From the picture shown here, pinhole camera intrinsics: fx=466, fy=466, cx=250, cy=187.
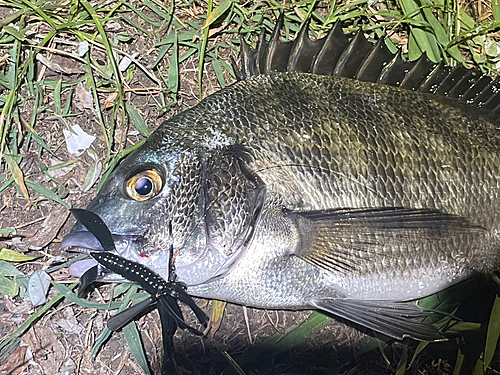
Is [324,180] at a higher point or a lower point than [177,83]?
lower

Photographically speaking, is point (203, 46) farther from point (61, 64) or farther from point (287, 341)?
point (287, 341)

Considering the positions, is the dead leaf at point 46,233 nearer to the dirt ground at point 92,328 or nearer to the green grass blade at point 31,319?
the dirt ground at point 92,328

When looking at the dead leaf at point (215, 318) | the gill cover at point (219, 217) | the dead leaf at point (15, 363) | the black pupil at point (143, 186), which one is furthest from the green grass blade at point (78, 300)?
the black pupil at point (143, 186)

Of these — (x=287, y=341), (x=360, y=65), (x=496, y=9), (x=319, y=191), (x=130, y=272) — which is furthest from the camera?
(x=496, y=9)

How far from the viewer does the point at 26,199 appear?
6.98 feet

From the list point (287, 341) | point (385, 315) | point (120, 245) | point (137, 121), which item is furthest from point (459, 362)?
point (137, 121)

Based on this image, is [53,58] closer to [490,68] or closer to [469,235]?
[469,235]

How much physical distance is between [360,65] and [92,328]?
1.67m

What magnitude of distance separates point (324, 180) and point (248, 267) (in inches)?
17.0

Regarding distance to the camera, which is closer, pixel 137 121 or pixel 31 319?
pixel 31 319

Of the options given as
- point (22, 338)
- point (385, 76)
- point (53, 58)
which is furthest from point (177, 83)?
point (22, 338)

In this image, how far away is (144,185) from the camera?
165 cm

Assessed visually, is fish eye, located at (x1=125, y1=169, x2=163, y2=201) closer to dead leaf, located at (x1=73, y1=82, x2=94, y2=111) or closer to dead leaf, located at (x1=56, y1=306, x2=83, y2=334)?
dead leaf, located at (x1=73, y1=82, x2=94, y2=111)

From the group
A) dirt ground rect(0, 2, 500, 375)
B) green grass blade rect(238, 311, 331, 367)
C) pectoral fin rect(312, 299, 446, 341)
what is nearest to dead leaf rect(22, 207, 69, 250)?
dirt ground rect(0, 2, 500, 375)
